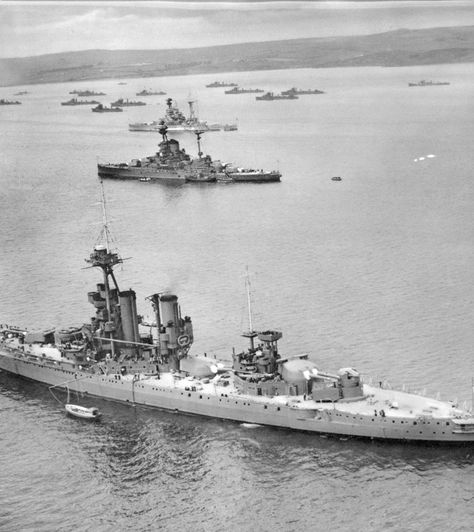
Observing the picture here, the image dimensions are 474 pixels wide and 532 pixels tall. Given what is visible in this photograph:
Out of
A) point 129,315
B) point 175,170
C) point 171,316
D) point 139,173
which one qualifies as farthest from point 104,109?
point 171,316

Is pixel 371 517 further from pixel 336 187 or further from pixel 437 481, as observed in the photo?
pixel 336 187

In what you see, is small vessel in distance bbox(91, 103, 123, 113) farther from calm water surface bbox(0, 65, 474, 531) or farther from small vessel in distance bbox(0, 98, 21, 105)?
calm water surface bbox(0, 65, 474, 531)

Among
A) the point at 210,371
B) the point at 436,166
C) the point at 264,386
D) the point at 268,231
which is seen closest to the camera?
the point at 264,386

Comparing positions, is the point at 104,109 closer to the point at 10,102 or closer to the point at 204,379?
the point at 10,102

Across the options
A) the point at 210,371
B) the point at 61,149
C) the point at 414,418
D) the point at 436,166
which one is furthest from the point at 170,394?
the point at 61,149

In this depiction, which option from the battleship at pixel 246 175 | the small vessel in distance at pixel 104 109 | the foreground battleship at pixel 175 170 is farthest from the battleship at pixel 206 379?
the small vessel in distance at pixel 104 109
